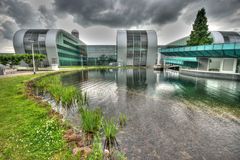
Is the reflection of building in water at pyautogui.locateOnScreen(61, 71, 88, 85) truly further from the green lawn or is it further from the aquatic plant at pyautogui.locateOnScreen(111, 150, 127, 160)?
the aquatic plant at pyautogui.locateOnScreen(111, 150, 127, 160)

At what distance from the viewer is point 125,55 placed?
→ 7462 centimetres

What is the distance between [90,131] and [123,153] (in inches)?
71.4

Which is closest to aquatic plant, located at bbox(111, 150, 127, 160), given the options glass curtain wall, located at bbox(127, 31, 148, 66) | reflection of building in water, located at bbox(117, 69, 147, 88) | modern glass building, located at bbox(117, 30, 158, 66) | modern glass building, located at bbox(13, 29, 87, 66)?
reflection of building in water, located at bbox(117, 69, 147, 88)

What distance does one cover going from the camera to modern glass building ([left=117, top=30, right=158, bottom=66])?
73.9 meters

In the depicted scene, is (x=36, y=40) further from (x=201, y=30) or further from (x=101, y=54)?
(x=201, y=30)

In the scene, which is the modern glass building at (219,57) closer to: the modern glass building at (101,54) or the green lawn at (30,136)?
the green lawn at (30,136)

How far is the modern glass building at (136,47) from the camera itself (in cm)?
7388

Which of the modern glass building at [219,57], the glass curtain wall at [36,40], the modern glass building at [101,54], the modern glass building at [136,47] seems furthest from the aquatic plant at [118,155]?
the modern glass building at [101,54]

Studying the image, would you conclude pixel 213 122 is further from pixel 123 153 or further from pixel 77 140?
pixel 77 140

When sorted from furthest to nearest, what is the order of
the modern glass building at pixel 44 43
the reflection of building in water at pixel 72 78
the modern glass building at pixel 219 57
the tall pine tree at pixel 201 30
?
the modern glass building at pixel 44 43 → the tall pine tree at pixel 201 30 → the modern glass building at pixel 219 57 → the reflection of building in water at pixel 72 78

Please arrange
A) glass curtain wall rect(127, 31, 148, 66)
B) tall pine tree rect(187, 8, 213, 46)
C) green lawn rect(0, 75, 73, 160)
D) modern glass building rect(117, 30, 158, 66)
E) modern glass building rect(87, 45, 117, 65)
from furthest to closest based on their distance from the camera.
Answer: modern glass building rect(87, 45, 117, 65) < glass curtain wall rect(127, 31, 148, 66) < modern glass building rect(117, 30, 158, 66) < tall pine tree rect(187, 8, 213, 46) < green lawn rect(0, 75, 73, 160)

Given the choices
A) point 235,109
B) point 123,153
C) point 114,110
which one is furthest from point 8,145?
point 235,109

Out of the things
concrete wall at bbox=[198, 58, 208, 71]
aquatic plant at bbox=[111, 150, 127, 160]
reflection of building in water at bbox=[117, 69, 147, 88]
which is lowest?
aquatic plant at bbox=[111, 150, 127, 160]

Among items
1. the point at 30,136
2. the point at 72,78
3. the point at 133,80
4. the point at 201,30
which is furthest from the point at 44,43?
the point at 30,136
